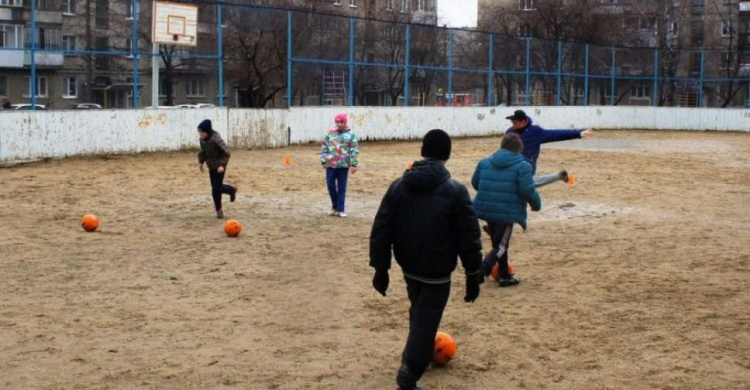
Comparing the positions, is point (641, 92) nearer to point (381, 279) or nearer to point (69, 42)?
point (69, 42)

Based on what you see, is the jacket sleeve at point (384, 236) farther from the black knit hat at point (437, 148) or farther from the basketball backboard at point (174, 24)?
the basketball backboard at point (174, 24)

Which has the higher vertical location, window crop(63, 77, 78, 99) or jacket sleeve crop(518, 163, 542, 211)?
window crop(63, 77, 78, 99)

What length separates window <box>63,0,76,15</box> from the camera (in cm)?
2589

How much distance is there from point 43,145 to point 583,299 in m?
17.2

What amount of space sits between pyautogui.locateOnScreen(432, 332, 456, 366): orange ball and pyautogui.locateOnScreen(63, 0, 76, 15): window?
21.5 metres

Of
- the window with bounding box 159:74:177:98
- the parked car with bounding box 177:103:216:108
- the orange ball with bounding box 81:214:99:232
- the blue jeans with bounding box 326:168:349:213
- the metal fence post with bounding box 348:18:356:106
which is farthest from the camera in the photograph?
the metal fence post with bounding box 348:18:356:106

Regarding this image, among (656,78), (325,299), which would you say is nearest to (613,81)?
(656,78)

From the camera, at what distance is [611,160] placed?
25.4 metres

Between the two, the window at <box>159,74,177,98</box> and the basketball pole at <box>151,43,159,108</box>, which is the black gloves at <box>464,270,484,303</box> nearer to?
the basketball pole at <box>151,43,159,108</box>

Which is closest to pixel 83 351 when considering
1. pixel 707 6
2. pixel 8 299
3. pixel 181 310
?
pixel 181 310

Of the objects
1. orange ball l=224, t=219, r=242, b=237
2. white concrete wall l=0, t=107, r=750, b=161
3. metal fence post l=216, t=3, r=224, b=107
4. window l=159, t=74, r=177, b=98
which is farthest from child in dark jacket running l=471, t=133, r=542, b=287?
window l=159, t=74, r=177, b=98

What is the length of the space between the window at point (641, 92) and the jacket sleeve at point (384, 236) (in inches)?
1729

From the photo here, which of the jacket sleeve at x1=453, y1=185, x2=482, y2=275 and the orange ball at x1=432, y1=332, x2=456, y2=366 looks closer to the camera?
the jacket sleeve at x1=453, y1=185, x2=482, y2=275

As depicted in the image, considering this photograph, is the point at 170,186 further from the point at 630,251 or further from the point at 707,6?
the point at 707,6
